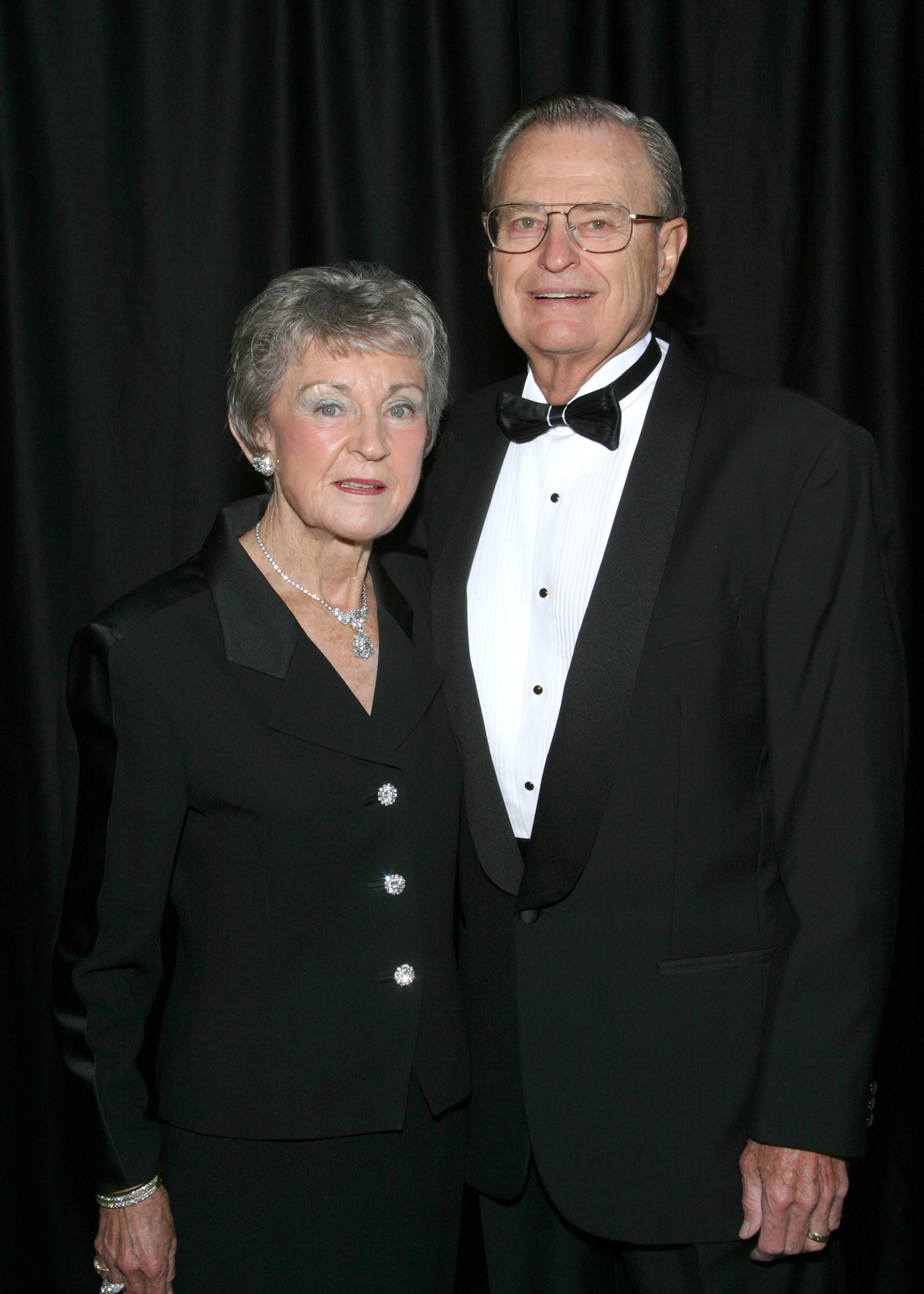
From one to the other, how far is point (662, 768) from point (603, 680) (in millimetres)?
143

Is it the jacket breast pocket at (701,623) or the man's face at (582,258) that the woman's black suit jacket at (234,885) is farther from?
the man's face at (582,258)

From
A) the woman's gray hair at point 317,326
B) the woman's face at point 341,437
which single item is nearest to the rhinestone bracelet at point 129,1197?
the woman's face at point 341,437

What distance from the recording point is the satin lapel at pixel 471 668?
1657mm

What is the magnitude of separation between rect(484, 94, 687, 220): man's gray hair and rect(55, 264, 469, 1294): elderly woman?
34 cm

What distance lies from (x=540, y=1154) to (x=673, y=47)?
6.71 feet

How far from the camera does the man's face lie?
66.8 inches

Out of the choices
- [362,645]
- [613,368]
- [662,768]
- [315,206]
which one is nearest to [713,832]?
[662,768]

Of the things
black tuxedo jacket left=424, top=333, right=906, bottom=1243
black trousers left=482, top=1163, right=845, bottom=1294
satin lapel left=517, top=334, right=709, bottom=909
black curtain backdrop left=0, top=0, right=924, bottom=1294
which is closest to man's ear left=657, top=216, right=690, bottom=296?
black tuxedo jacket left=424, top=333, right=906, bottom=1243

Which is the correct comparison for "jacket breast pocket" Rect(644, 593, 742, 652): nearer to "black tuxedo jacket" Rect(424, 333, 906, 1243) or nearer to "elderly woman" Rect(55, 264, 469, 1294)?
"black tuxedo jacket" Rect(424, 333, 906, 1243)

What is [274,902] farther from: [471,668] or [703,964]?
[703,964]

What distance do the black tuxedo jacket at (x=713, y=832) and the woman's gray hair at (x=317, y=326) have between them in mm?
379

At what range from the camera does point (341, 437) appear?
1633mm

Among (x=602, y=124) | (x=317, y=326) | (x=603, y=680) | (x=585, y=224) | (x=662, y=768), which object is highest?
(x=602, y=124)

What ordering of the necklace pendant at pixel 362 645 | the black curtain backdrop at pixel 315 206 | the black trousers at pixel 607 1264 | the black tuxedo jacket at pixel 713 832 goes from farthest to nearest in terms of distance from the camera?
the black curtain backdrop at pixel 315 206 < the necklace pendant at pixel 362 645 < the black trousers at pixel 607 1264 < the black tuxedo jacket at pixel 713 832
